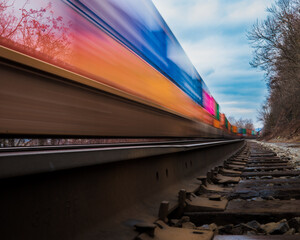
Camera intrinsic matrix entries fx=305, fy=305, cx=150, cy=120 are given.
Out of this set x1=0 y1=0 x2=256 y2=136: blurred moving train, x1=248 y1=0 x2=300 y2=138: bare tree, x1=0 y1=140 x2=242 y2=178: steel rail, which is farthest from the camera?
x1=248 y1=0 x2=300 y2=138: bare tree

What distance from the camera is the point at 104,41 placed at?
2.35m

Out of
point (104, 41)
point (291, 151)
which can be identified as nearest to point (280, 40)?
point (291, 151)

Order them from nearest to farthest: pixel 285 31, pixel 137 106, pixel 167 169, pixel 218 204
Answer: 1. pixel 218 204
2. pixel 137 106
3. pixel 167 169
4. pixel 285 31

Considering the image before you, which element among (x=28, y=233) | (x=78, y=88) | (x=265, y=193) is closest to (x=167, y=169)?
(x=265, y=193)

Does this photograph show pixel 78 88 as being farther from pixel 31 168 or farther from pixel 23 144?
pixel 31 168

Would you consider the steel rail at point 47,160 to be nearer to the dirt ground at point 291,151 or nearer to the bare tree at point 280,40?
the dirt ground at point 291,151

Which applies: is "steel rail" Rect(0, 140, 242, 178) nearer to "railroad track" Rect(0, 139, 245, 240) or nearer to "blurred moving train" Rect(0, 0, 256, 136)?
"railroad track" Rect(0, 139, 245, 240)

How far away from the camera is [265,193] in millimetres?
3426

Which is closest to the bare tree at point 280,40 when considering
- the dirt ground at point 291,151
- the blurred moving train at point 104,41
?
the dirt ground at point 291,151

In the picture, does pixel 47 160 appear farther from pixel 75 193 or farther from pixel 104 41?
pixel 104 41

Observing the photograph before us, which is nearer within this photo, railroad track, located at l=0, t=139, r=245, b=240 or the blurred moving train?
railroad track, located at l=0, t=139, r=245, b=240

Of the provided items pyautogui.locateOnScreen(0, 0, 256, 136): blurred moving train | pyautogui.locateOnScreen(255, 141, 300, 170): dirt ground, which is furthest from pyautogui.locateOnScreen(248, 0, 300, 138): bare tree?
pyautogui.locateOnScreen(0, 0, 256, 136): blurred moving train

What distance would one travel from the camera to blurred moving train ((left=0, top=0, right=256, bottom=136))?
1.53 m

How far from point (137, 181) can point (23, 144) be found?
0.87 m
